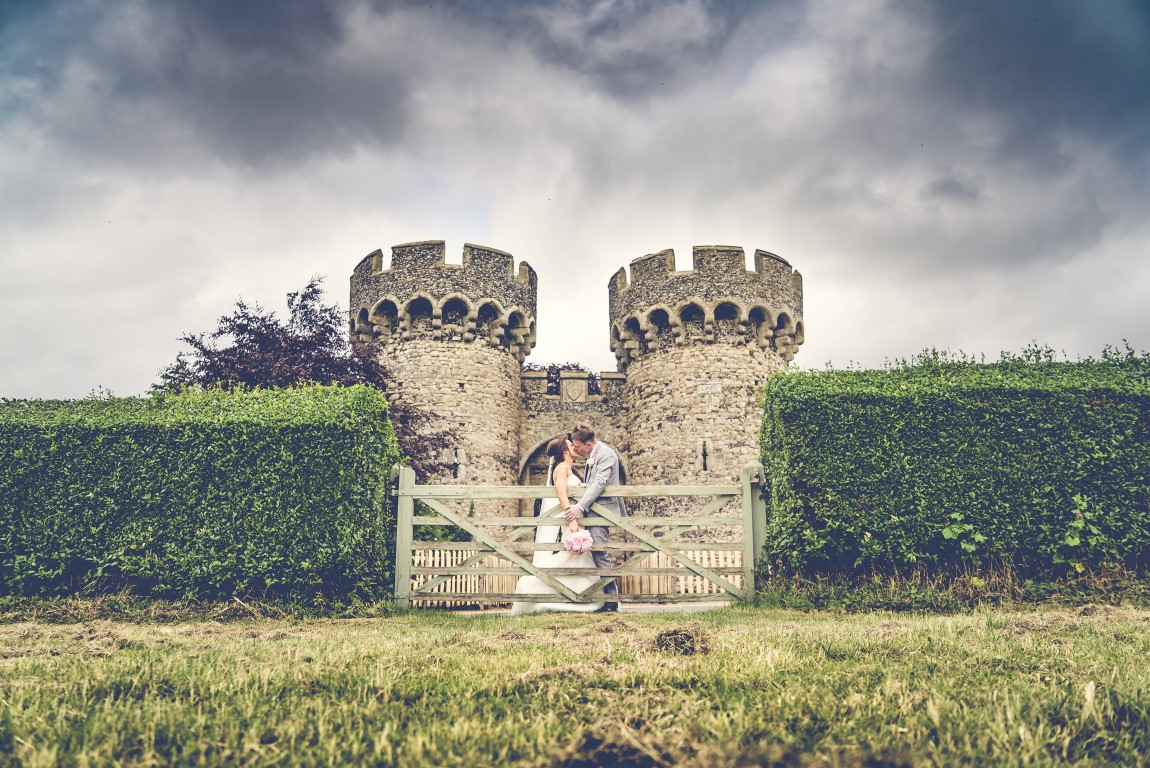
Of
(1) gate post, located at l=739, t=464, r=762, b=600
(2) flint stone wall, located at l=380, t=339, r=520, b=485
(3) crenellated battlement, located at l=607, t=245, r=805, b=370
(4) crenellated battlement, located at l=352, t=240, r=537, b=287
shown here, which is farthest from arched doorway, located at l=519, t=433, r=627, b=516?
(1) gate post, located at l=739, t=464, r=762, b=600

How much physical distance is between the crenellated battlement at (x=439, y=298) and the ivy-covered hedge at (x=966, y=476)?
1341cm

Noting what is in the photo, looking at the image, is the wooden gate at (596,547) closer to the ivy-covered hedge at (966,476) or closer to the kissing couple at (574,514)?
the kissing couple at (574,514)

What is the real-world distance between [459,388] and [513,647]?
15.6 metres

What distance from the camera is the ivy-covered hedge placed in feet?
24.7

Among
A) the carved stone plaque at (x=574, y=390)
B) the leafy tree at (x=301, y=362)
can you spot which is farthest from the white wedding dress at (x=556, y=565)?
the carved stone plaque at (x=574, y=390)

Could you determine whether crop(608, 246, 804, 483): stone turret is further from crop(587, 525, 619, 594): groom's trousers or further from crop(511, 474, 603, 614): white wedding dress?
crop(511, 474, 603, 614): white wedding dress

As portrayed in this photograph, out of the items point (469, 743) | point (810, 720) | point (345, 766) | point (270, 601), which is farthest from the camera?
point (270, 601)

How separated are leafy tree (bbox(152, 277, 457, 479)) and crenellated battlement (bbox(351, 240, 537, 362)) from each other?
1.50m

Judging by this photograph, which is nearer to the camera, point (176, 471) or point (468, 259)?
point (176, 471)

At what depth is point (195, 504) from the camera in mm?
7602

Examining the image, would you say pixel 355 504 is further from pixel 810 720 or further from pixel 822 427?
pixel 810 720

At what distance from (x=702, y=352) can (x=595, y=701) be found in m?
17.7

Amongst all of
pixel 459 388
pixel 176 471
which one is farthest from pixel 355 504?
pixel 459 388

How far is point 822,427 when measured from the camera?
312 inches
